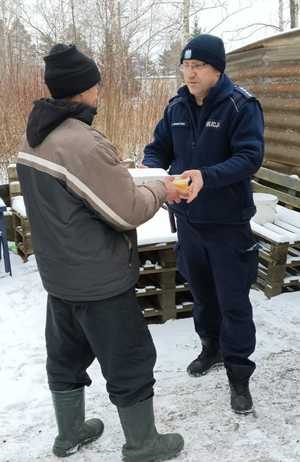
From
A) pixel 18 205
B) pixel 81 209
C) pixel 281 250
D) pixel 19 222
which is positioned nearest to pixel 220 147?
pixel 81 209

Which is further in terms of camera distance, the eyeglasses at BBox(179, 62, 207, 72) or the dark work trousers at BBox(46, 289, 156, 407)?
the eyeglasses at BBox(179, 62, 207, 72)

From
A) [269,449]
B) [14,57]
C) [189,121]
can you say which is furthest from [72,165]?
[14,57]

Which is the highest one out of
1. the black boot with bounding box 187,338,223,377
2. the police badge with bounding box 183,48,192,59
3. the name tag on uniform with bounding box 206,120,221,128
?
the police badge with bounding box 183,48,192,59

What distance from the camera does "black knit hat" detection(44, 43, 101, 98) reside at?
2062 millimetres

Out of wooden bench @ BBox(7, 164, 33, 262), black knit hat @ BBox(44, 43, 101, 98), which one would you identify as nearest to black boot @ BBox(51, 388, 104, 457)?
black knit hat @ BBox(44, 43, 101, 98)

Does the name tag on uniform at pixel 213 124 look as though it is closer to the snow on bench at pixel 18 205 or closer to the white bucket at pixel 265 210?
the white bucket at pixel 265 210

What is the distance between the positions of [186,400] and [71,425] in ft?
2.63

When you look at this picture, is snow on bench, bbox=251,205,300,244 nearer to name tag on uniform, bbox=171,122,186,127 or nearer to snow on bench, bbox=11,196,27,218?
name tag on uniform, bbox=171,122,186,127

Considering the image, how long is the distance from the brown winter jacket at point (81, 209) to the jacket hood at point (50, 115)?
22 mm

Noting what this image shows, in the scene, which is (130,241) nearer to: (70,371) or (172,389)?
(70,371)

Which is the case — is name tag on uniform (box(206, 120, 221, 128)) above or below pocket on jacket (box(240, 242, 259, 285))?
above

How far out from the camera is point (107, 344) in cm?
232

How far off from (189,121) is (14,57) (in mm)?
7062

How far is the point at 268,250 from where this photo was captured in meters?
4.49
